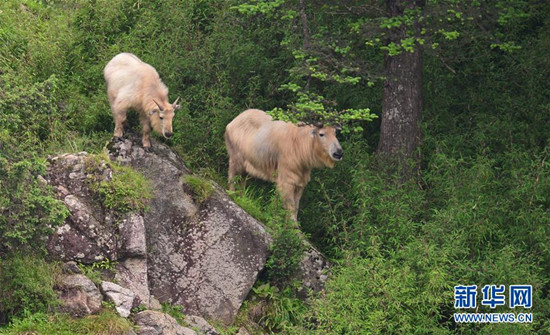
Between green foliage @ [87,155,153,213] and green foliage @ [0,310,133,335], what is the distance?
5.41ft

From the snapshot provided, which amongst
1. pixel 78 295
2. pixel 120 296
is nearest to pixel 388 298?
pixel 120 296

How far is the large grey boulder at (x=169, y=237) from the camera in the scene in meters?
10.9

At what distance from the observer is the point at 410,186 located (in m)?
13.0

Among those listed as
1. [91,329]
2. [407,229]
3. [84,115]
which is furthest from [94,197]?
[407,229]

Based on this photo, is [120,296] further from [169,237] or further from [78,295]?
[169,237]

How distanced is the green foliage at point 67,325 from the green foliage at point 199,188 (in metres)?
2.47

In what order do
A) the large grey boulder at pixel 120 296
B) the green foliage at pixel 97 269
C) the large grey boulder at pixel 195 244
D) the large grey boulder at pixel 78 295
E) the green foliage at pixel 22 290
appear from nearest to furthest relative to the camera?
the green foliage at pixel 22 290 < the large grey boulder at pixel 78 295 < the large grey boulder at pixel 120 296 < the green foliage at pixel 97 269 < the large grey boulder at pixel 195 244

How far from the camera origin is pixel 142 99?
12.2 meters

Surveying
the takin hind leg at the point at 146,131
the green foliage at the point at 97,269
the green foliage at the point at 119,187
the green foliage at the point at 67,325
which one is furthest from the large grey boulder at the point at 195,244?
the green foliage at the point at 67,325

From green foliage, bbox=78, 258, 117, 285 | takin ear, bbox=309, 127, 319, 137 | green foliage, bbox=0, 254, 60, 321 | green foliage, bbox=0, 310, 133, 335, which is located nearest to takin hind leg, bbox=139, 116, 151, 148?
green foliage, bbox=78, 258, 117, 285

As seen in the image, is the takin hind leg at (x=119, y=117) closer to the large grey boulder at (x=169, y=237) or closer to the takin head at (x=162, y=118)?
the large grey boulder at (x=169, y=237)

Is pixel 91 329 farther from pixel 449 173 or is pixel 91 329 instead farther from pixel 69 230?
pixel 449 173

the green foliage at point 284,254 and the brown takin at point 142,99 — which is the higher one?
the brown takin at point 142,99

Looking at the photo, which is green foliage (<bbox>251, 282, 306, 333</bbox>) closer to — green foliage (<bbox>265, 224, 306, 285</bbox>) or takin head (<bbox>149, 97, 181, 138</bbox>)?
green foliage (<bbox>265, 224, 306, 285</bbox>)
